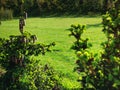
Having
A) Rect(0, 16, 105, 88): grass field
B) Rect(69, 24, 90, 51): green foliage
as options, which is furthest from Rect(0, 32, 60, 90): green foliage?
Rect(69, 24, 90, 51): green foliage

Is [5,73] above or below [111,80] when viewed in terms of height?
below

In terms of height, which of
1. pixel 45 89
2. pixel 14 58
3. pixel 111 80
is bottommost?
pixel 45 89

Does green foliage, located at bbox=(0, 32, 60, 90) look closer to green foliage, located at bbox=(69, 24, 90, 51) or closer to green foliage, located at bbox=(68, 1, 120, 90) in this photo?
green foliage, located at bbox=(68, 1, 120, 90)

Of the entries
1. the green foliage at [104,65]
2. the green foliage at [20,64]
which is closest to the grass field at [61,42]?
the green foliage at [20,64]

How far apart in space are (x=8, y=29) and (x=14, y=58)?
15.7m

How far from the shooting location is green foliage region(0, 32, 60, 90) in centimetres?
1184

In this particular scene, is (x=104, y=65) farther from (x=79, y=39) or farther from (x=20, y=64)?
(x=20, y=64)

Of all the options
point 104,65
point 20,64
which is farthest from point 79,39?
point 20,64

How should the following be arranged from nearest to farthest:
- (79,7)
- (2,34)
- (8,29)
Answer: (2,34) → (8,29) → (79,7)

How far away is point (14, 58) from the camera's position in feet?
39.4

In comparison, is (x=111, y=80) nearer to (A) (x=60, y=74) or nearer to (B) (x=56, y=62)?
(A) (x=60, y=74)

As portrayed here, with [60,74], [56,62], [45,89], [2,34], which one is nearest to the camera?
[45,89]

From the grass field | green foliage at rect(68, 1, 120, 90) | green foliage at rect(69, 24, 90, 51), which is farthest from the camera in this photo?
the grass field

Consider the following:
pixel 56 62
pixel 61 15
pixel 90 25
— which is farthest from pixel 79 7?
pixel 56 62
